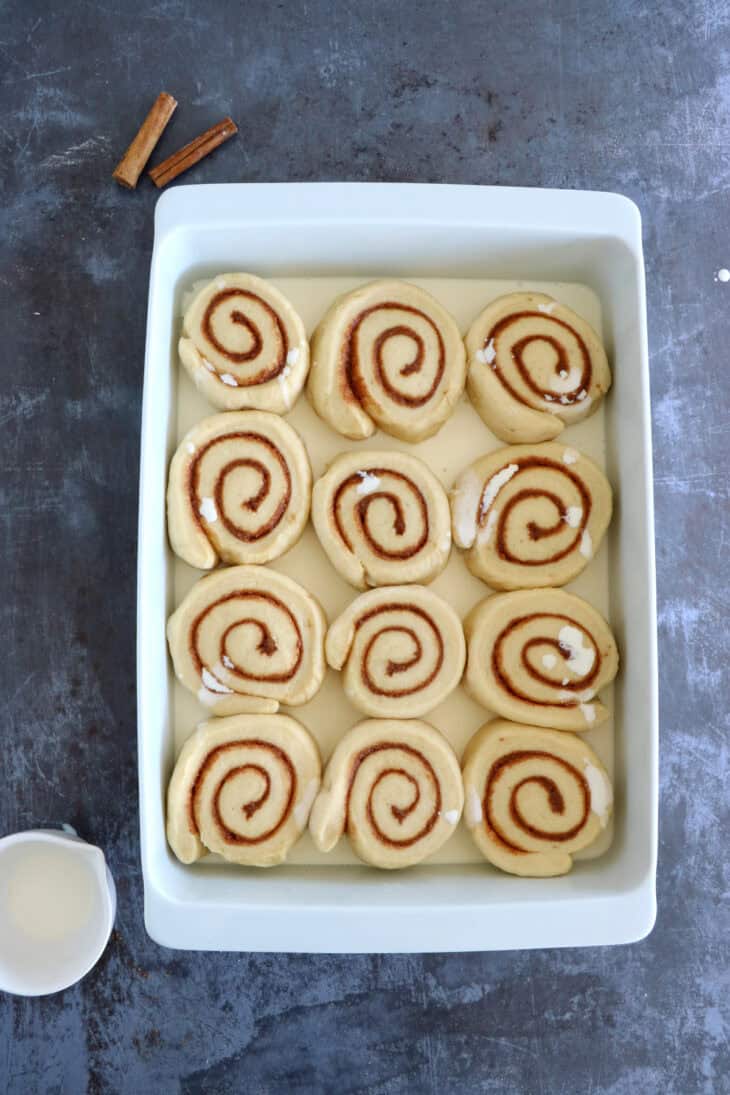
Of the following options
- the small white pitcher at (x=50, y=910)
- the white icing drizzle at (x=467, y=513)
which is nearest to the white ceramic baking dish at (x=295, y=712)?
the small white pitcher at (x=50, y=910)

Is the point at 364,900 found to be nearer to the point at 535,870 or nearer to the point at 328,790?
the point at 328,790

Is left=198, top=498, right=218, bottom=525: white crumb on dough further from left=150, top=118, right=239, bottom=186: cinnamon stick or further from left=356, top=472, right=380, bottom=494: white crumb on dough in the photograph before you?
left=150, top=118, right=239, bottom=186: cinnamon stick

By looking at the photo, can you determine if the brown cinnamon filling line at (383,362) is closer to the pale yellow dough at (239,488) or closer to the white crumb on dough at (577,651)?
the pale yellow dough at (239,488)

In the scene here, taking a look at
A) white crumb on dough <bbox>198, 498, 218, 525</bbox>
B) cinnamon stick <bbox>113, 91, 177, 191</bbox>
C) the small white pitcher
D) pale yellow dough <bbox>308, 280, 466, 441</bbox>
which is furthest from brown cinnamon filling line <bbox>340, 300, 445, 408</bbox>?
the small white pitcher

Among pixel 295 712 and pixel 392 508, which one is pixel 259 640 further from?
pixel 392 508

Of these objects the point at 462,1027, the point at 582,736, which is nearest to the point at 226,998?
the point at 462,1027

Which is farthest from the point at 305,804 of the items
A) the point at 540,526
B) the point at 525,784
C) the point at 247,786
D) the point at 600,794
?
the point at 540,526

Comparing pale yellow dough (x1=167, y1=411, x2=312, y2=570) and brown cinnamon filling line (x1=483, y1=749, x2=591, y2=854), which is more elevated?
pale yellow dough (x1=167, y1=411, x2=312, y2=570)
